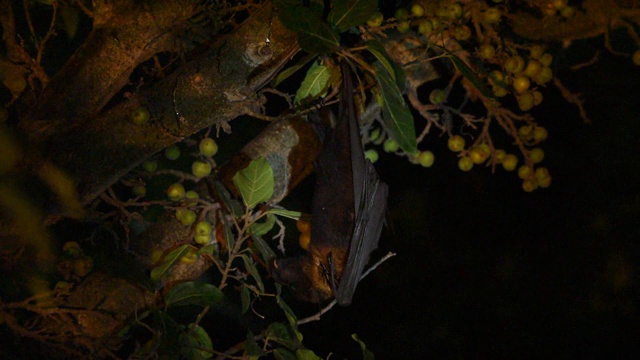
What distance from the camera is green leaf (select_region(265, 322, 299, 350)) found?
1249 millimetres

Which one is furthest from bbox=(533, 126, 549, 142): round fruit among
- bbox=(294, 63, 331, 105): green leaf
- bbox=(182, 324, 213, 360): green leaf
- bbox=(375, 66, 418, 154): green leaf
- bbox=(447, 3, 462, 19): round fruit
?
bbox=(182, 324, 213, 360): green leaf

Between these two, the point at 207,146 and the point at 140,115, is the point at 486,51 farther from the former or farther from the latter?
the point at 140,115

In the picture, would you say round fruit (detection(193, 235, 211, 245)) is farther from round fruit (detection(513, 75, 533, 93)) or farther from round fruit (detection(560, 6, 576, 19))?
round fruit (detection(560, 6, 576, 19))

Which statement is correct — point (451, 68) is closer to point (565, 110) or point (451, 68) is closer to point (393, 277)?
point (565, 110)

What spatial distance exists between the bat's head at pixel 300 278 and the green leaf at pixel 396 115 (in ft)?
1.72

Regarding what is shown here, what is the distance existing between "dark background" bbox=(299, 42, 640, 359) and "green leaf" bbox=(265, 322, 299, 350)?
1.72 metres

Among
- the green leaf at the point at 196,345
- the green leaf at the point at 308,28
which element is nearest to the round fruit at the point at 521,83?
the green leaf at the point at 308,28

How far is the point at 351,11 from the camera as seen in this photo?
3.08ft

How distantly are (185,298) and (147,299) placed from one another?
Answer: 0.23m

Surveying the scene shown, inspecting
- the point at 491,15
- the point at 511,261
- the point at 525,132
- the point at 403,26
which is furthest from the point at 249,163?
the point at 511,261

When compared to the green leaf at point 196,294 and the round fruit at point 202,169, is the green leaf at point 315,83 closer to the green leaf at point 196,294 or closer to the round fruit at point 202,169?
the round fruit at point 202,169

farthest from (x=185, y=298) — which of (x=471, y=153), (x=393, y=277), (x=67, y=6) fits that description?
(x=393, y=277)

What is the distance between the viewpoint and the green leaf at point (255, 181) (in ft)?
4.03

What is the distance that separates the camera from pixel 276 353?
123 cm
